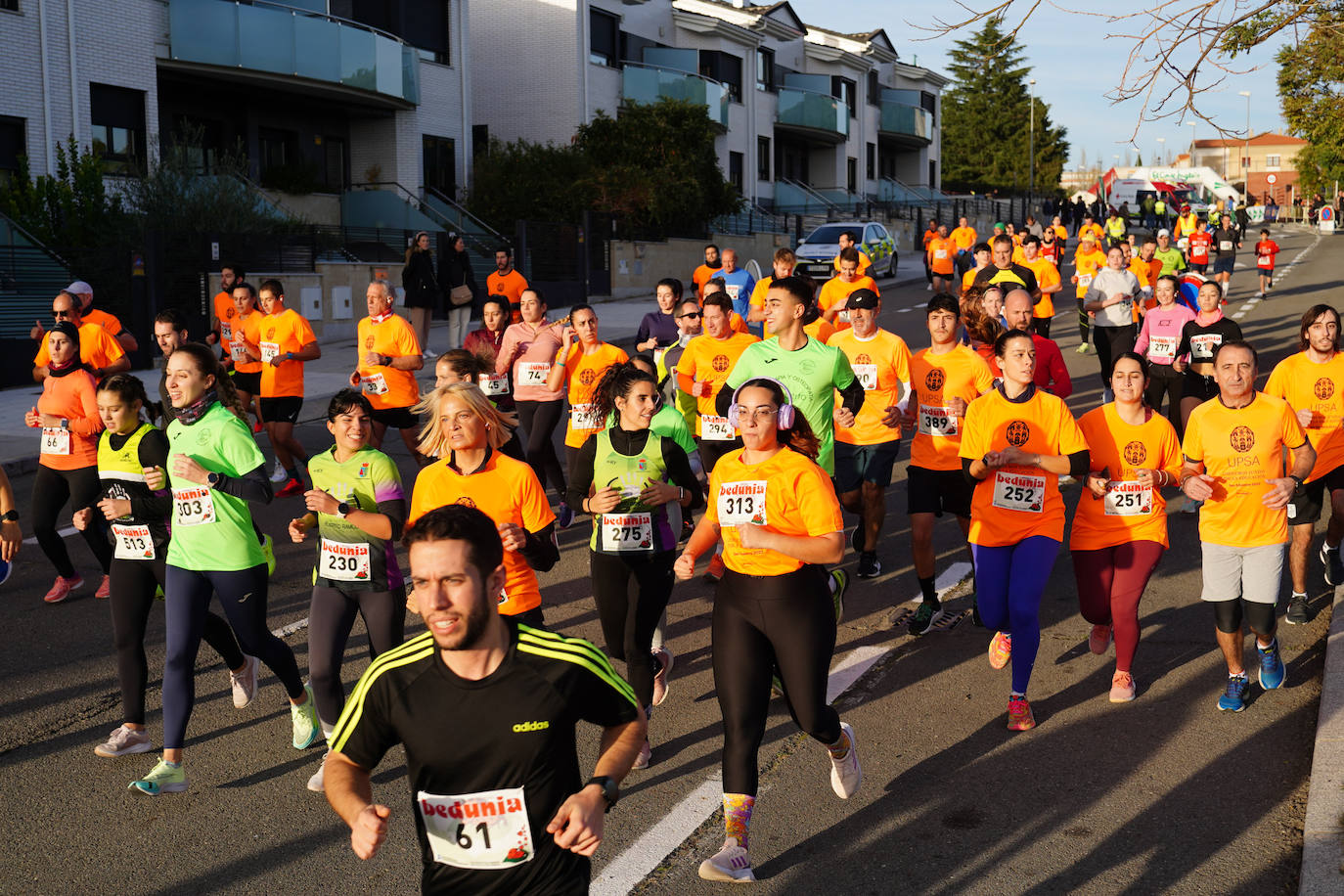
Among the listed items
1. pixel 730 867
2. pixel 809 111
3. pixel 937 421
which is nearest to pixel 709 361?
pixel 937 421

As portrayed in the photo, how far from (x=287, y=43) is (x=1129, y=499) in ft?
82.3

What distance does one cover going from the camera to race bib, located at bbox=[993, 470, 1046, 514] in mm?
6176

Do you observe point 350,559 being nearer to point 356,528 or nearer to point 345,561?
point 345,561

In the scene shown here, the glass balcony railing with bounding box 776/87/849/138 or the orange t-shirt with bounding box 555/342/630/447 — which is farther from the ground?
the glass balcony railing with bounding box 776/87/849/138

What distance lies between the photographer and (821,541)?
4.70 m

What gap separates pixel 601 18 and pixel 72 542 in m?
33.3

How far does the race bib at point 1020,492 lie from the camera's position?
618 cm

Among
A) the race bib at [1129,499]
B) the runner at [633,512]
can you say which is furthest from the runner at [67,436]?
the race bib at [1129,499]

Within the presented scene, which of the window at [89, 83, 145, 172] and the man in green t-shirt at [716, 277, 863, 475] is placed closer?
the man in green t-shirt at [716, 277, 863, 475]

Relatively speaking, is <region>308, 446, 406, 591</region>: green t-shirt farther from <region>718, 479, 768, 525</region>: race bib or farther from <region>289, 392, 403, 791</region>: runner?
<region>718, 479, 768, 525</region>: race bib

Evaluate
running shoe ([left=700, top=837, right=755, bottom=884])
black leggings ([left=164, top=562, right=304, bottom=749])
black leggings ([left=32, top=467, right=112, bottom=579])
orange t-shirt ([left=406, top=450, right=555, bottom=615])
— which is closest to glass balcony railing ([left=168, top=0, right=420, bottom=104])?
black leggings ([left=32, top=467, right=112, bottom=579])

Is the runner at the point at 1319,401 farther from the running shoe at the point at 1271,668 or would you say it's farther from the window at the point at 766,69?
the window at the point at 766,69

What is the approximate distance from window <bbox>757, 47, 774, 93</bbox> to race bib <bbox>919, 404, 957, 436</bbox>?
44.8 meters

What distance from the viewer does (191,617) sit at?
5.58m
